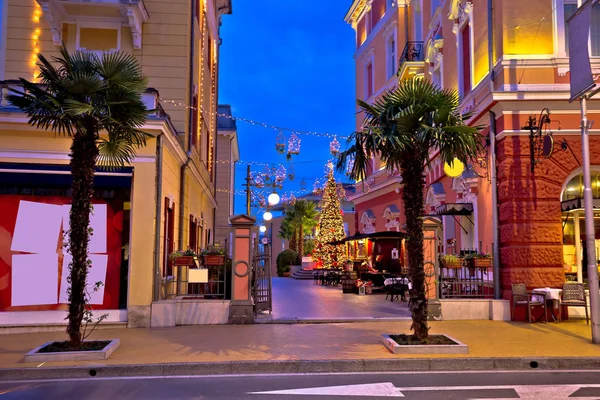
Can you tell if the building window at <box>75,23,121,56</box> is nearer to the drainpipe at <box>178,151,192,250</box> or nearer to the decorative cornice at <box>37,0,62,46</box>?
the decorative cornice at <box>37,0,62,46</box>

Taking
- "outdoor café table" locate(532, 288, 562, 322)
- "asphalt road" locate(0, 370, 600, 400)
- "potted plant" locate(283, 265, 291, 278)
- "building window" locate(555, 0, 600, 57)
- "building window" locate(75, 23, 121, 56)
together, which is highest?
"building window" locate(75, 23, 121, 56)

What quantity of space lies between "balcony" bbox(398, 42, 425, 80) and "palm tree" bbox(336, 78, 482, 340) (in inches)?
546

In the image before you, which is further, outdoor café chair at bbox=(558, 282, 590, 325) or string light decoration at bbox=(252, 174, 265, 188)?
string light decoration at bbox=(252, 174, 265, 188)

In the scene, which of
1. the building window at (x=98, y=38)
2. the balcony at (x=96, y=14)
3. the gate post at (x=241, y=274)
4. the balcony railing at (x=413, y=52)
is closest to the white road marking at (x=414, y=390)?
the gate post at (x=241, y=274)

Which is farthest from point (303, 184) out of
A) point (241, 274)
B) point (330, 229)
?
point (241, 274)

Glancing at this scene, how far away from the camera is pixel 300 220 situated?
152ft

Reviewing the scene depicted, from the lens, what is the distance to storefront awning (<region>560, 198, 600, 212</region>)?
42.4 ft

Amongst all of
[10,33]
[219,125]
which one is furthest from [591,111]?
[219,125]

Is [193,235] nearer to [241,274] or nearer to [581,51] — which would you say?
[241,274]

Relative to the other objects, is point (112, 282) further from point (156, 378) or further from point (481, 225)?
point (481, 225)

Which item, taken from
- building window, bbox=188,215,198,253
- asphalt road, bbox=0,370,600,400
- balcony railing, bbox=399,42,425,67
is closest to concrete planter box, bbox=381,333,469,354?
asphalt road, bbox=0,370,600,400

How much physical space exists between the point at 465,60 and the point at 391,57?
11373mm

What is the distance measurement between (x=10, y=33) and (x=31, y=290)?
820 centimetres

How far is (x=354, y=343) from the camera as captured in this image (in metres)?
10.5
